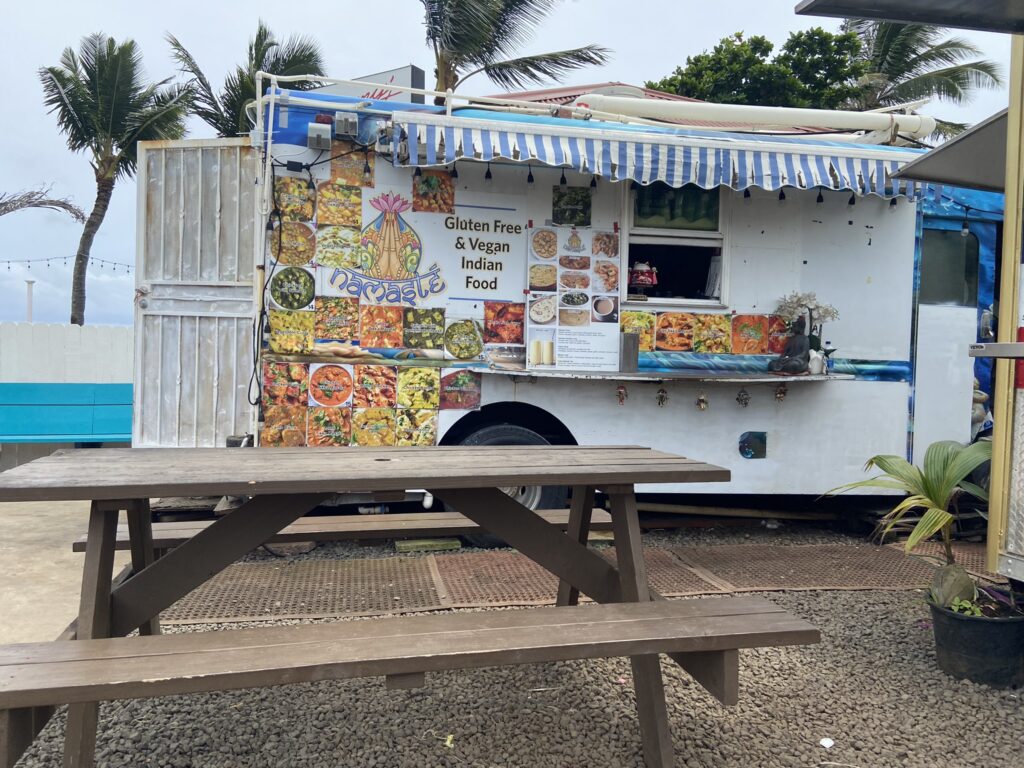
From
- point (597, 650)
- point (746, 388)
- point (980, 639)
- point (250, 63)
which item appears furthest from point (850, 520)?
point (250, 63)

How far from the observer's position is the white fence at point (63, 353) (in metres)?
10.4

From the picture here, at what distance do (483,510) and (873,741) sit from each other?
5.64ft

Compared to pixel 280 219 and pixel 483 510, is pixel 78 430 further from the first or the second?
pixel 483 510

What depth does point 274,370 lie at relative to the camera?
16.6 feet

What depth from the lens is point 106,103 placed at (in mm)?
16250

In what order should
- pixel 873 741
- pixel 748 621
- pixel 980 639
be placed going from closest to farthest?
pixel 748 621
pixel 873 741
pixel 980 639

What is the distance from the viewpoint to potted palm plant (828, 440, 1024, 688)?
3.23 metres

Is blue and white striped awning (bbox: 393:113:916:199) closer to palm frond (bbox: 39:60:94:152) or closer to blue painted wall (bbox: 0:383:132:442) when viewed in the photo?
blue painted wall (bbox: 0:383:132:442)

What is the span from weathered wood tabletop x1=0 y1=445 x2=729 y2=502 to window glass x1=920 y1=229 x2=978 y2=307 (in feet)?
12.6

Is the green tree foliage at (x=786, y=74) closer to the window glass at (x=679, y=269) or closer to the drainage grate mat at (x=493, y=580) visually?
the window glass at (x=679, y=269)

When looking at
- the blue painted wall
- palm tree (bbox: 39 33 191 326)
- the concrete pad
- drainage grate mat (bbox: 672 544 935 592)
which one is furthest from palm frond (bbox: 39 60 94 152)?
drainage grate mat (bbox: 672 544 935 592)

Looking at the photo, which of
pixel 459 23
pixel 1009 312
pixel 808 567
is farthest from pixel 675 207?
pixel 459 23

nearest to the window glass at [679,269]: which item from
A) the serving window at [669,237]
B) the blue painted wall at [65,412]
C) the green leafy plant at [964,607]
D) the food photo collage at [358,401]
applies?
the serving window at [669,237]

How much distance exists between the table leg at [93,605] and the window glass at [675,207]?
169 inches
